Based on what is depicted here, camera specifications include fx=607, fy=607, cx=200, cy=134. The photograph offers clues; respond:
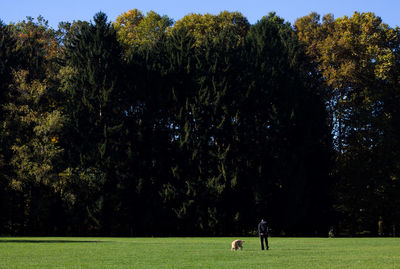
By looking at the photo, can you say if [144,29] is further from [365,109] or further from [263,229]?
[263,229]

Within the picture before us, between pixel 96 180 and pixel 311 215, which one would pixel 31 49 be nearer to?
pixel 96 180

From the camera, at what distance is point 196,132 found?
185ft

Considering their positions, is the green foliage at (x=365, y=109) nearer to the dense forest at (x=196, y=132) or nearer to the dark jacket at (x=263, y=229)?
the dense forest at (x=196, y=132)

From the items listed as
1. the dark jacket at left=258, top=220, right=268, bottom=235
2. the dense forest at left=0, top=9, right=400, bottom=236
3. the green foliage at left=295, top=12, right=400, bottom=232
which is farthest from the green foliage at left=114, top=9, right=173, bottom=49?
the dark jacket at left=258, top=220, right=268, bottom=235

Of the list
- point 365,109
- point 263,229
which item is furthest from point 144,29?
point 263,229

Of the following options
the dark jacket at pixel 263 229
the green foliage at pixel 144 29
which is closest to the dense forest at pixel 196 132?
the green foliage at pixel 144 29

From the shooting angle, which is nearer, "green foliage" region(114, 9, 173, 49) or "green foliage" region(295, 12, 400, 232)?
"green foliage" region(295, 12, 400, 232)

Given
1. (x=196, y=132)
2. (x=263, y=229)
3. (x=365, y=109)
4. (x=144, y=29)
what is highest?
(x=144, y=29)

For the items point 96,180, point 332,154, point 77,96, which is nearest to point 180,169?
point 96,180

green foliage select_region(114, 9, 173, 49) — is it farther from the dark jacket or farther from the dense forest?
the dark jacket

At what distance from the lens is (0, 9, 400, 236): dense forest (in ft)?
173

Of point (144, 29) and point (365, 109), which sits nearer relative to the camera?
point (365, 109)

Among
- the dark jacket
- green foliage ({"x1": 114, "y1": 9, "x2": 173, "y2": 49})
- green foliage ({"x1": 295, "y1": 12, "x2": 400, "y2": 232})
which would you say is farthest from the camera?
green foliage ({"x1": 114, "y1": 9, "x2": 173, "y2": 49})

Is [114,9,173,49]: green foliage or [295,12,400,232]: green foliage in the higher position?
[114,9,173,49]: green foliage
